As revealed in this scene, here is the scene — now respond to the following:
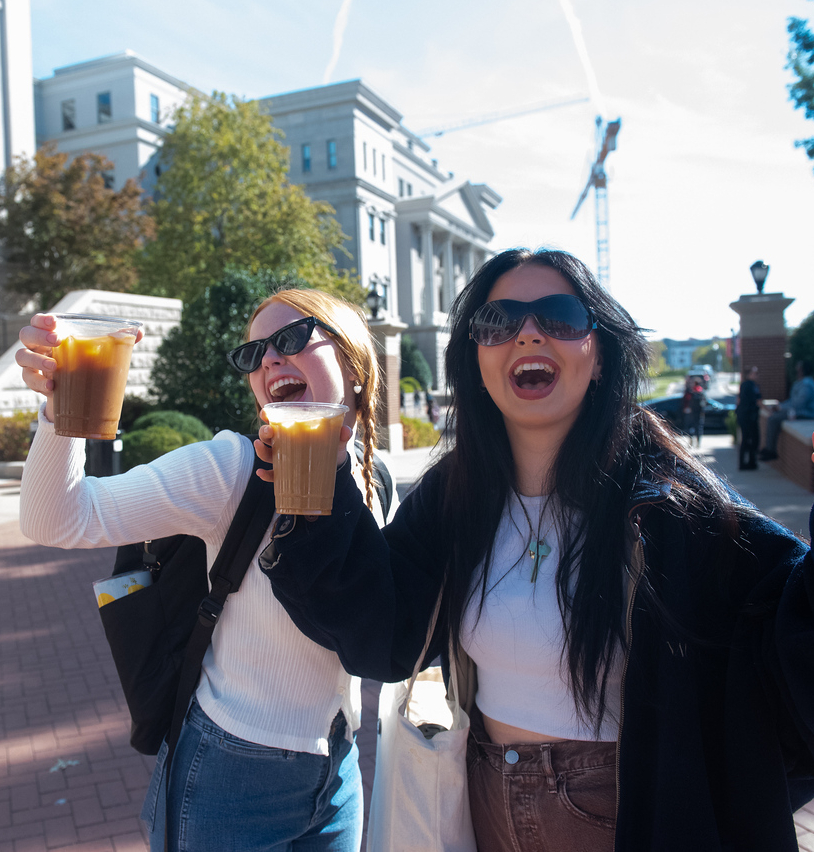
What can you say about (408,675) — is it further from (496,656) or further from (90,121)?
(90,121)

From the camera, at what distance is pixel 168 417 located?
13219mm

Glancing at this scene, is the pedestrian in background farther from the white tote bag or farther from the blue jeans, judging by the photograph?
the blue jeans

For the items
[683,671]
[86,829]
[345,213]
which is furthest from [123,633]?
[345,213]

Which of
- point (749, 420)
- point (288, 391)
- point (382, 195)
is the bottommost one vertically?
point (749, 420)

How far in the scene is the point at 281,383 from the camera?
1.93 metres

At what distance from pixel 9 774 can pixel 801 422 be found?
516 inches

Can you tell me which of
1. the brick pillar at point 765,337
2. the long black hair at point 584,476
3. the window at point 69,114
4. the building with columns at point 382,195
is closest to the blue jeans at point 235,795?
the long black hair at point 584,476

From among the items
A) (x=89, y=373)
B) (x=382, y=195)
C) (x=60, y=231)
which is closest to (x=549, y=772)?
(x=89, y=373)

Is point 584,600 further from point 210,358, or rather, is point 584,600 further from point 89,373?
point 210,358

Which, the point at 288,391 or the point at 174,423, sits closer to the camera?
the point at 288,391

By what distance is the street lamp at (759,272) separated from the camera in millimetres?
15828

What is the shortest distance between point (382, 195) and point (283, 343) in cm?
5143

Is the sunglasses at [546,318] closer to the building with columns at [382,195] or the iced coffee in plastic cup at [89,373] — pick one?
the iced coffee in plastic cup at [89,373]

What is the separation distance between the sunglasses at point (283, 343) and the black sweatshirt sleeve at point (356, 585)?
386mm
